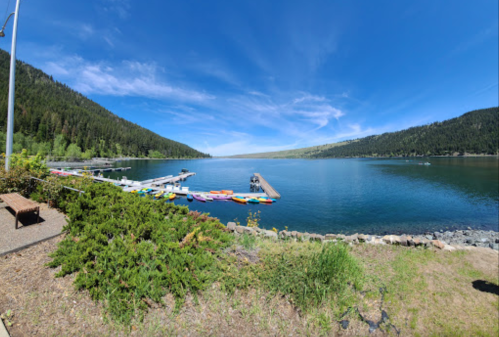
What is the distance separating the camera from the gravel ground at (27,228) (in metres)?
5.44

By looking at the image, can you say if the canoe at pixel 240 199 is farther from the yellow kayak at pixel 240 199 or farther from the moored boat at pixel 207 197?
the moored boat at pixel 207 197

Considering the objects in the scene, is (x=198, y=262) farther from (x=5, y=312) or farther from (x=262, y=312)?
(x=5, y=312)

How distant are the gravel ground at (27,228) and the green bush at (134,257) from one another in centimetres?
103

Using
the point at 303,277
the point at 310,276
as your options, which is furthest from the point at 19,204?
the point at 310,276

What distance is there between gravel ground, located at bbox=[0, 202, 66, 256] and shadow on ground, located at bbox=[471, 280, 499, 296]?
13.2m

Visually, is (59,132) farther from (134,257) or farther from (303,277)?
(303,277)

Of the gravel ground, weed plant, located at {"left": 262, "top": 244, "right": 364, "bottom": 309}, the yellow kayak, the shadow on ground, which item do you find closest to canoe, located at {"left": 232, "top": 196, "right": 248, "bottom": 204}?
the yellow kayak

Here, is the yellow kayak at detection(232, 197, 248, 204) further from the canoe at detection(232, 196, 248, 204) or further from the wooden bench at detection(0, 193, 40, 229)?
the wooden bench at detection(0, 193, 40, 229)

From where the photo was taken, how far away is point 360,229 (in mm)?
18859

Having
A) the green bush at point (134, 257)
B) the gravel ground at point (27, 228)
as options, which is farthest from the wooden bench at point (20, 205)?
the green bush at point (134, 257)

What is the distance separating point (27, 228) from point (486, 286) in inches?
583

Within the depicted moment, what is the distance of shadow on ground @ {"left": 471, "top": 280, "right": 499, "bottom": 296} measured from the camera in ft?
19.0

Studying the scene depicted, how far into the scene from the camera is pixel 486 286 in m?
5.98

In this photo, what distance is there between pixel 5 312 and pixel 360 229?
2188cm
